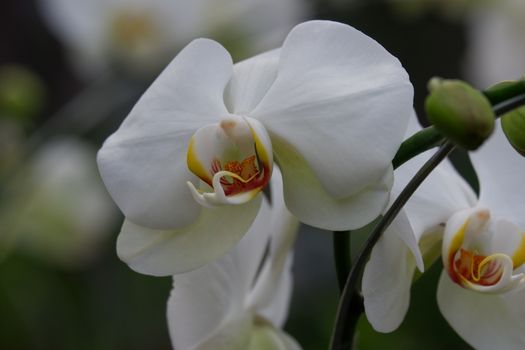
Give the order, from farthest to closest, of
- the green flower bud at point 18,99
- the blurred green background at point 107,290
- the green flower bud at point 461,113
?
the blurred green background at point 107,290
the green flower bud at point 18,99
the green flower bud at point 461,113

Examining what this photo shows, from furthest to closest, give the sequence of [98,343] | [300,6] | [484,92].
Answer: [300,6], [98,343], [484,92]

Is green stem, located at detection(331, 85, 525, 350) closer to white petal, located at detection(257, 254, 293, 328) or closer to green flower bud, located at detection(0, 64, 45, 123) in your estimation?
white petal, located at detection(257, 254, 293, 328)

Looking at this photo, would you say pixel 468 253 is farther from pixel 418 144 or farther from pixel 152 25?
pixel 152 25

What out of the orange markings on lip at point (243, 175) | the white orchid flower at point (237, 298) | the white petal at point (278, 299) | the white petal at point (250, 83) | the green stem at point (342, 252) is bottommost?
the white petal at point (278, 299)

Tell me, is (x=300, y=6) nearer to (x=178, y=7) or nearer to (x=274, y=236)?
(x=178, y=7)

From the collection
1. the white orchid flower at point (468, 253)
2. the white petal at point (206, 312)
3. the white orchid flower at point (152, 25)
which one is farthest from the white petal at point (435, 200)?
the white orchid flower at point (152, 25)

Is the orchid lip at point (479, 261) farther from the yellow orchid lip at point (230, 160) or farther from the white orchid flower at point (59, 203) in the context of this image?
the white orchid flower at point (59, 203)

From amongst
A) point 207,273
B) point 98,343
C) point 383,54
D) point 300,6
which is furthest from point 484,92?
point 300,6

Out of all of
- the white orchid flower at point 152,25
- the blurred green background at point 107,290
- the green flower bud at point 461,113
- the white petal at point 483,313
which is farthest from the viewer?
the white orchid flower at point 152,25
